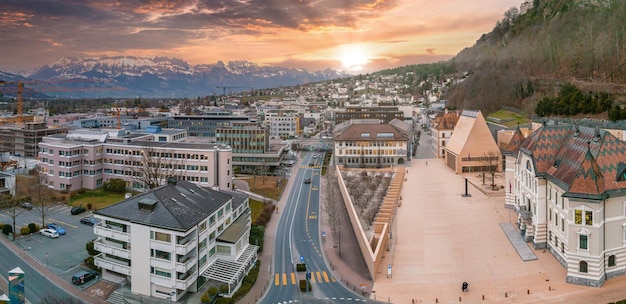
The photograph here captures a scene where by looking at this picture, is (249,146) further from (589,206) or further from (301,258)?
(589,206)

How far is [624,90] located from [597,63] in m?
15.5

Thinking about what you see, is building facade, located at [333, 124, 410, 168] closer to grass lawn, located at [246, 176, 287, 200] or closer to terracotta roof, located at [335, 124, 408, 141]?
terracotta roof, located at [335, 124, 408, 141]

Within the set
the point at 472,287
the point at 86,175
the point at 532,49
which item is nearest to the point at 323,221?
the point at 472,287

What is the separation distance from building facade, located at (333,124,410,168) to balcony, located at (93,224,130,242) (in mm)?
46712

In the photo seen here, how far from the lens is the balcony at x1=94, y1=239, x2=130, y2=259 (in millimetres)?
28156

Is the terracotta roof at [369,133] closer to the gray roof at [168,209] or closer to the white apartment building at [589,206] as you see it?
the white apartment building at [589,206]

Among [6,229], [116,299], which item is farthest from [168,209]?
[6,229]

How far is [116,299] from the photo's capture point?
26.9 m

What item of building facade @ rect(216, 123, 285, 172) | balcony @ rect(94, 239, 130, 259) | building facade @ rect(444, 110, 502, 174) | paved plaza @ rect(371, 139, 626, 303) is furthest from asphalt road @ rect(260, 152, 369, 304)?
building facade @ rect(444, 110, 502, 174)

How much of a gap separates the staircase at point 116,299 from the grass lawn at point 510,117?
233 ft

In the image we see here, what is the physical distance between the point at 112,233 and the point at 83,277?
3.59 meters

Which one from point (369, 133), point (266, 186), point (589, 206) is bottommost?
point (266, 186)

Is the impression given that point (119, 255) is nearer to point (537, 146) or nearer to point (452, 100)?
point (537, 146)

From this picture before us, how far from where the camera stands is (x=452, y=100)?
122188 millimetres
